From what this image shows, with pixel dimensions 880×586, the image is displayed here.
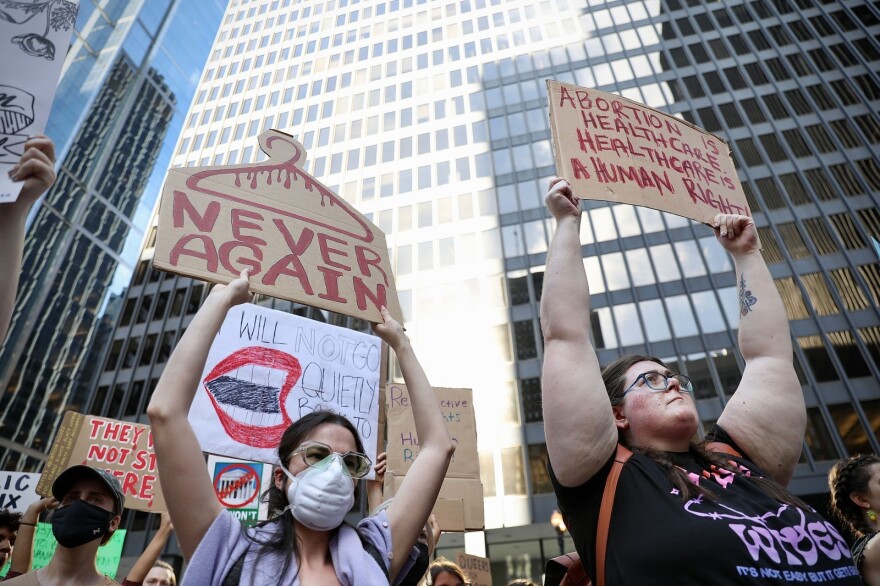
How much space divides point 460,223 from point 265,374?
2680 cm

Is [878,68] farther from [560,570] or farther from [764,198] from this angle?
[560,570]

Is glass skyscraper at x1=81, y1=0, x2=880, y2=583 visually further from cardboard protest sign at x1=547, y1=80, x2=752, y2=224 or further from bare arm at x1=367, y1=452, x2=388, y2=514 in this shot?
cardboard protest sign at x1=547, y1=80, x2=752, y2=224

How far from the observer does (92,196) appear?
5266 centimetres

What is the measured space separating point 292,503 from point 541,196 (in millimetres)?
28744

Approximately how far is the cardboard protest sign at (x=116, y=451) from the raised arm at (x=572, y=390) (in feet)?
18.1

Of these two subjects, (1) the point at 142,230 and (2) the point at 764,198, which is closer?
(2) the point at 764,198

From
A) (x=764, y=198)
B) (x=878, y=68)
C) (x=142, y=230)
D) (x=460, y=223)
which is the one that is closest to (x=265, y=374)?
(x=460, y=223)

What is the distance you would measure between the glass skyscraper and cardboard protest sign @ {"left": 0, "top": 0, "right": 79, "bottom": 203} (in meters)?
23.3

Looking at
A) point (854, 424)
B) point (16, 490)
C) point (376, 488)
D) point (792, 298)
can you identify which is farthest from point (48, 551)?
point (792, 298)

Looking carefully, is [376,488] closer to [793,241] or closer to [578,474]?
[578,474]

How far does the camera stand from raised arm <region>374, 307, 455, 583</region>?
1.90 metres

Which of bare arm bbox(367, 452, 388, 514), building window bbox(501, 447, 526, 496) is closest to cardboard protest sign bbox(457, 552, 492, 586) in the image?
bare arm bbox(367, 452, 388, 514)

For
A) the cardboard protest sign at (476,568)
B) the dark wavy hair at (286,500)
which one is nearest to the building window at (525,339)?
the cardboard protest sign at (476,568)

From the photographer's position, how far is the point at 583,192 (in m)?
3.05
